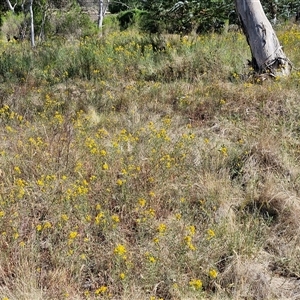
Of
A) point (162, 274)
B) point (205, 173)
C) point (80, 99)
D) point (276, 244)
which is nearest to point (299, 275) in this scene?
point (276, 244)

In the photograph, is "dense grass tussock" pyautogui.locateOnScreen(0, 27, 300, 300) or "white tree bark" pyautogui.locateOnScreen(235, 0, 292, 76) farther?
"white tree bark" pyautogui.locateOnScreen(235, 0, 292, 76)

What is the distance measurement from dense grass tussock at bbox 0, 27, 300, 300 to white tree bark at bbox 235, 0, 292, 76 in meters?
0.33

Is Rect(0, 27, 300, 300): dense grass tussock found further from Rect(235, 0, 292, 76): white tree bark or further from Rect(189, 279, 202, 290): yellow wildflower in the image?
Rect(235, 0, 292, 76): white tree bark

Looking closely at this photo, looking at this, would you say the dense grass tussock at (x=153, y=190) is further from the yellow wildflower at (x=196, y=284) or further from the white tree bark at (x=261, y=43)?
the white tree bark at (x=261, y=43)

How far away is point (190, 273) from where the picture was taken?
240 centimetres

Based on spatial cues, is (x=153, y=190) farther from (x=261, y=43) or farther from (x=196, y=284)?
(x=261, y=43)

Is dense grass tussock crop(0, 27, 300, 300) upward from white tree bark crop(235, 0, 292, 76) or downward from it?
downward

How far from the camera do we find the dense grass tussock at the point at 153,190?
7.82 feet

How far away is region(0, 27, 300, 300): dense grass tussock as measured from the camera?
238cm

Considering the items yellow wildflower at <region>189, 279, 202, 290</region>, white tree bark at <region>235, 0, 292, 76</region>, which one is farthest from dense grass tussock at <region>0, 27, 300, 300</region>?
white tree bark at <region>235, 0, 292, 76</region>

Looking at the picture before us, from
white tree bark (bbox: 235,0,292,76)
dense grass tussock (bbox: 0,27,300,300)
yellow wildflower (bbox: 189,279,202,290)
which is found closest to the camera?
yellow wildflower (bbox: 189,279,202,290)

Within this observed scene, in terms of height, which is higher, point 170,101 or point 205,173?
point 170,101

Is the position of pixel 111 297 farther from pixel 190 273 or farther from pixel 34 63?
pixel 34 63

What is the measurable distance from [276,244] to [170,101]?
2783 millimetres
